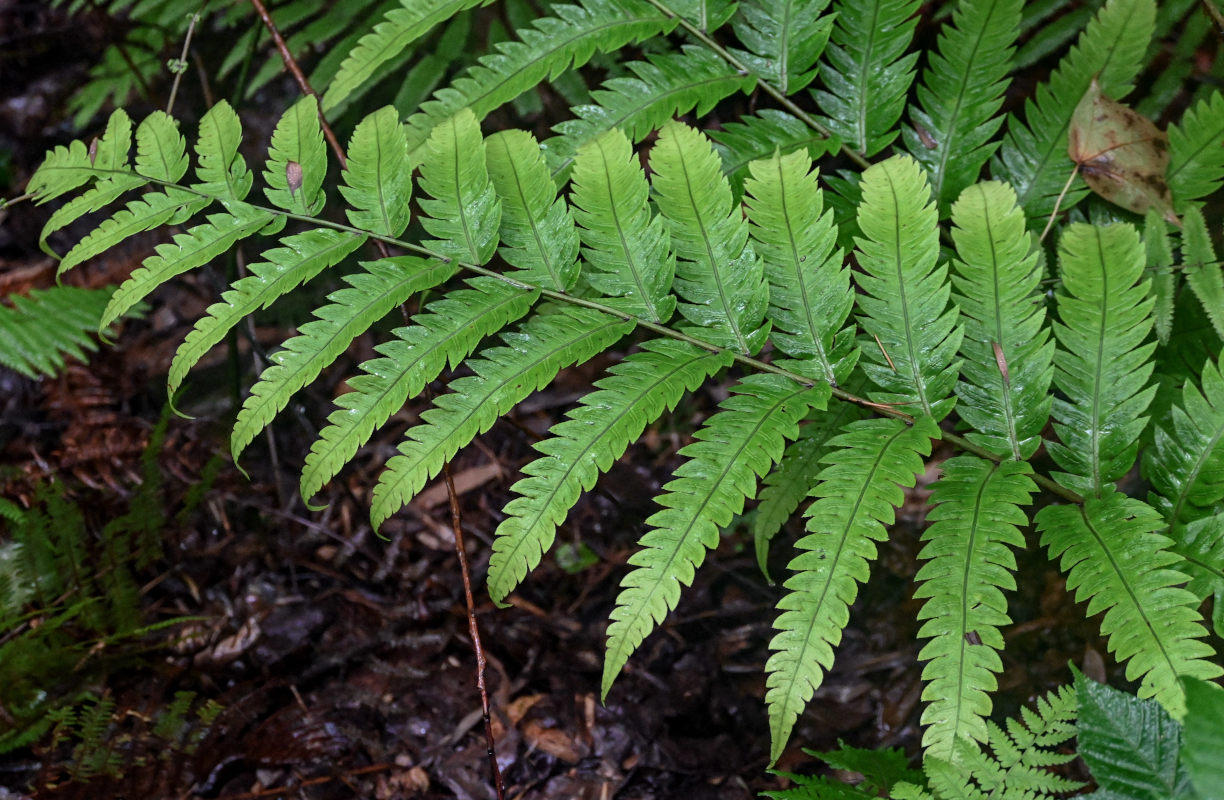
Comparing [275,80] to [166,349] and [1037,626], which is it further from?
[1037,626]

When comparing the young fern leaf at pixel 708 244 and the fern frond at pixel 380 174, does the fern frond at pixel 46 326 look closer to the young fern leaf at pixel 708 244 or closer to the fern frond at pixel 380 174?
the fern frond at pixel 380 174

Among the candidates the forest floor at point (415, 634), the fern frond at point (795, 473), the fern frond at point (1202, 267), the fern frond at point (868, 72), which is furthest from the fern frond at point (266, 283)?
the fern frond at point (1202, 267)

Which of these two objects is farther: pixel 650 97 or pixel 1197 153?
pixel 650 97

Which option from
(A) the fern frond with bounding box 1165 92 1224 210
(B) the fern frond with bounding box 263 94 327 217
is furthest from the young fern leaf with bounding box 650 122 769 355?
(A) the fern frond with bounding box 1165 92 1224 210

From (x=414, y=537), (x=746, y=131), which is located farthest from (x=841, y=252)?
(x=414, y=537)

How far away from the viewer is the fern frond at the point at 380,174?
6.70 feet

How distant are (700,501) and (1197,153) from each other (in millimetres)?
1591

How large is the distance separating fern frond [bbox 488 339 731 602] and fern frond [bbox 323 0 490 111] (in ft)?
3.33

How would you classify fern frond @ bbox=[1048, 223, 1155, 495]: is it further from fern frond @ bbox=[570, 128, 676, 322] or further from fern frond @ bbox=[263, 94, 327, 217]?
fern frond @ bbox=[263, 94, 327, 217]

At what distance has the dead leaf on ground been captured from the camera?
2127 mm

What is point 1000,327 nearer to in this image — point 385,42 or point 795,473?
point 795,473

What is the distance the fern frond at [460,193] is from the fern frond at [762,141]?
0.66m

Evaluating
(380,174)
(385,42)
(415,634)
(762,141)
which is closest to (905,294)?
(762,141)

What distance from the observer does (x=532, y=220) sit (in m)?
2.01
